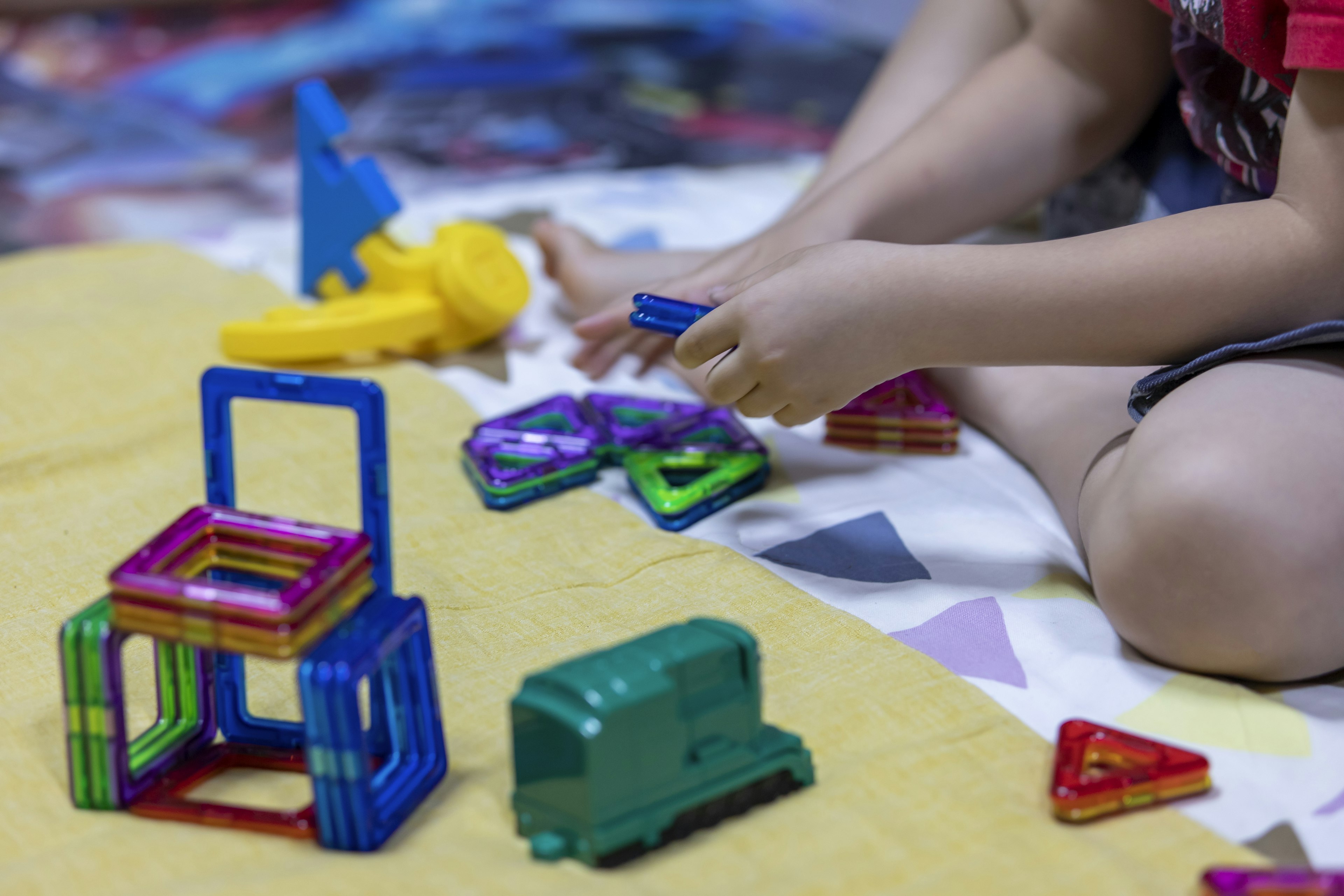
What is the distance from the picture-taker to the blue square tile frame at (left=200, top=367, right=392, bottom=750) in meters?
0.50

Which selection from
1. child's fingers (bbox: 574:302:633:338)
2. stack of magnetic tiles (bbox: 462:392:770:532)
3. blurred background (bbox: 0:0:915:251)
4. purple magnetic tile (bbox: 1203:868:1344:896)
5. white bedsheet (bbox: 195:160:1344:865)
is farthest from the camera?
blurred background (bbox: 0:0:915:251)

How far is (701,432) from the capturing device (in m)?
0.86

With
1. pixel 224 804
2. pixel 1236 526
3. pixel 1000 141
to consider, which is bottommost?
pixel 224 804

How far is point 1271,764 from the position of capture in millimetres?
551

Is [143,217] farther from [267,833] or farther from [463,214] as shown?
[267,833]

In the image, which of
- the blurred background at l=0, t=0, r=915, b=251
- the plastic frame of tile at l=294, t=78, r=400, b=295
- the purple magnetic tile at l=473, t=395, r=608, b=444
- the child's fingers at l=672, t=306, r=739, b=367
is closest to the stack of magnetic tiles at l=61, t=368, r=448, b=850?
the child's fingers at l=672, t=306, r=739, b=367

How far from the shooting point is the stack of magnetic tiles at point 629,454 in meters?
0.78

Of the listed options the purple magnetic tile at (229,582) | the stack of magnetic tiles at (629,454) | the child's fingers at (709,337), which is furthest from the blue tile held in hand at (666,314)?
the purple magnetic tile at (229,582)

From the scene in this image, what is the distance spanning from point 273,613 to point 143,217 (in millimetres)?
1032

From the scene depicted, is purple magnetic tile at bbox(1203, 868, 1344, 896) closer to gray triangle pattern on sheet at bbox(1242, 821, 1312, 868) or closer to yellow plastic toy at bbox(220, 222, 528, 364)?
gray triangle pattern on sheet at bbox(1242, 821, 1312, 868)

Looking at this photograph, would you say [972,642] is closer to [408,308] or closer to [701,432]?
[701,432]

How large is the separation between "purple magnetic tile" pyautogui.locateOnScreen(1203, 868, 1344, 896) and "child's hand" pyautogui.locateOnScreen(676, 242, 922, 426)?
294 mm

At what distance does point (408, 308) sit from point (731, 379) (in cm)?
41

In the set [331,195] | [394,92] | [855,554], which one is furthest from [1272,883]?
[394,92]
